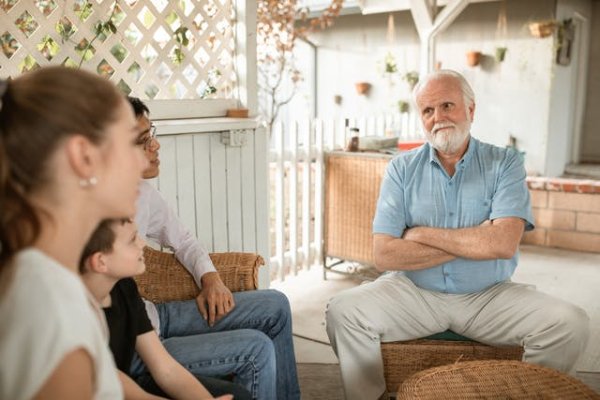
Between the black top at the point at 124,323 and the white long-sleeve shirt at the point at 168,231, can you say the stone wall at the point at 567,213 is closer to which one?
the white long-sleeve shirt at the point at 168,231

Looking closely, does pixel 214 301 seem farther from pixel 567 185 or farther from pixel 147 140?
pixel 567 185

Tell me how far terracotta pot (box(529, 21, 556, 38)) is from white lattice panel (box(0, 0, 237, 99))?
4.60 meters

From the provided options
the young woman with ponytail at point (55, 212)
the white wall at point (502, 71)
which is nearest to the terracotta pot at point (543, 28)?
the white wall at point (502, 71)

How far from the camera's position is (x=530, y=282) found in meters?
3.91

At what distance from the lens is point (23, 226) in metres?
0.86

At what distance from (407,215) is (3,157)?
5.49 ft

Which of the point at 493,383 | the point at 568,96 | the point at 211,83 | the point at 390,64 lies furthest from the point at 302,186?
the point at 568,96

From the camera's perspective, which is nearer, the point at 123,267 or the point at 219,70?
the point at 123,267

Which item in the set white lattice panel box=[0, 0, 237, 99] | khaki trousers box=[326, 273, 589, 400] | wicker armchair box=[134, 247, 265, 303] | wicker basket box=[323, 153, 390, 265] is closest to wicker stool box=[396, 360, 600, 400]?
khaki trousers box=[326, 273, 589, 400]

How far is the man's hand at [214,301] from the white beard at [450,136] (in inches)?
39.6

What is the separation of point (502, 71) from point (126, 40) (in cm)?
550

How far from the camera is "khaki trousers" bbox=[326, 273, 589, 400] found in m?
1.92

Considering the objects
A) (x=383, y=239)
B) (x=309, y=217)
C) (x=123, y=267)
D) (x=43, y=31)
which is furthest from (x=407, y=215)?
(x=309, y=217)

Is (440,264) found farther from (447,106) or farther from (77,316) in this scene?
(77,316)
